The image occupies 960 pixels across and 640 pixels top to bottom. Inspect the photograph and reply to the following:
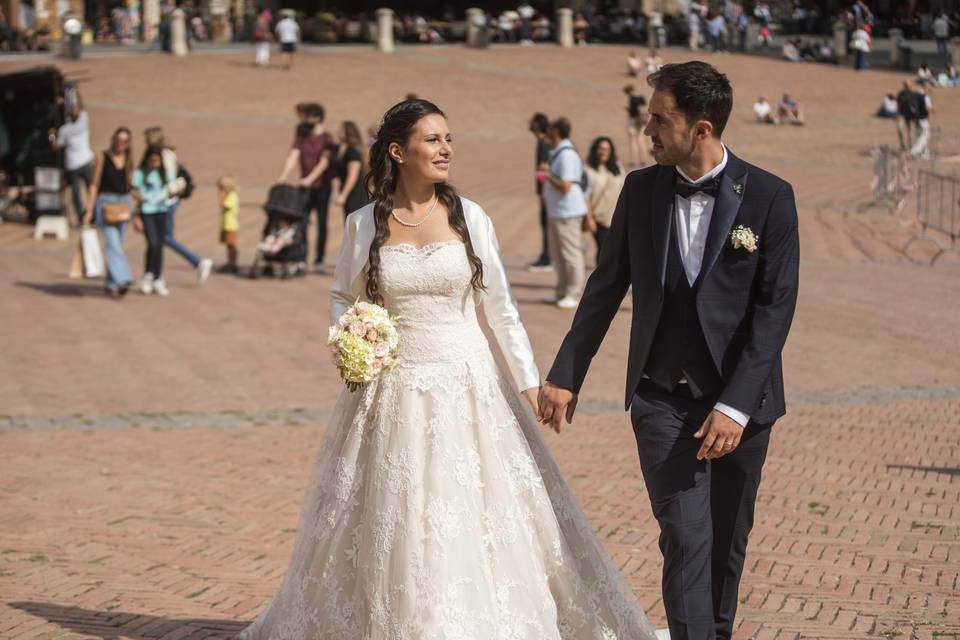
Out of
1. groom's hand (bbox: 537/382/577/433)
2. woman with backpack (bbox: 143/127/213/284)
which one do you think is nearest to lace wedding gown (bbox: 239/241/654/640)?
groom's hand (bbox: 537/382/577/433)

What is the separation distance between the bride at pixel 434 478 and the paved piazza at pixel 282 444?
0.84m

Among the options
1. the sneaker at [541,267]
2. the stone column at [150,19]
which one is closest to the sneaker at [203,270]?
the sneaker at [541,267]

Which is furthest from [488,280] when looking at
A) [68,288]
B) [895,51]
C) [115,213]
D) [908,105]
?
[895,51]

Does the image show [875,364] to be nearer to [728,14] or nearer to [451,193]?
[451,193]

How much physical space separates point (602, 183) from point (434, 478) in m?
9.54

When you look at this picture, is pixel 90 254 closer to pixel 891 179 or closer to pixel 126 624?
pixel 126 624

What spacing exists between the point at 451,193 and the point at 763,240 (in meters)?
1.22

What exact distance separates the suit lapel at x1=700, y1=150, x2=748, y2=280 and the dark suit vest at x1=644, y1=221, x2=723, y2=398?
0.26 feet

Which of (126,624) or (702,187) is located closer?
(702,187)

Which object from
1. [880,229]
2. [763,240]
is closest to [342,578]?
[763,240]

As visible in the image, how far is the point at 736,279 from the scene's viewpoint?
422 cm

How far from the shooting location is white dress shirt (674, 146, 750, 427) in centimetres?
429

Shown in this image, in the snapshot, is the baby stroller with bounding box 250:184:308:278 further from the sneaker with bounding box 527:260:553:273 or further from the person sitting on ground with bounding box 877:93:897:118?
the person sitting on ground with bounding box 877:93:897:118

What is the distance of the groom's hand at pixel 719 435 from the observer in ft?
13.4
